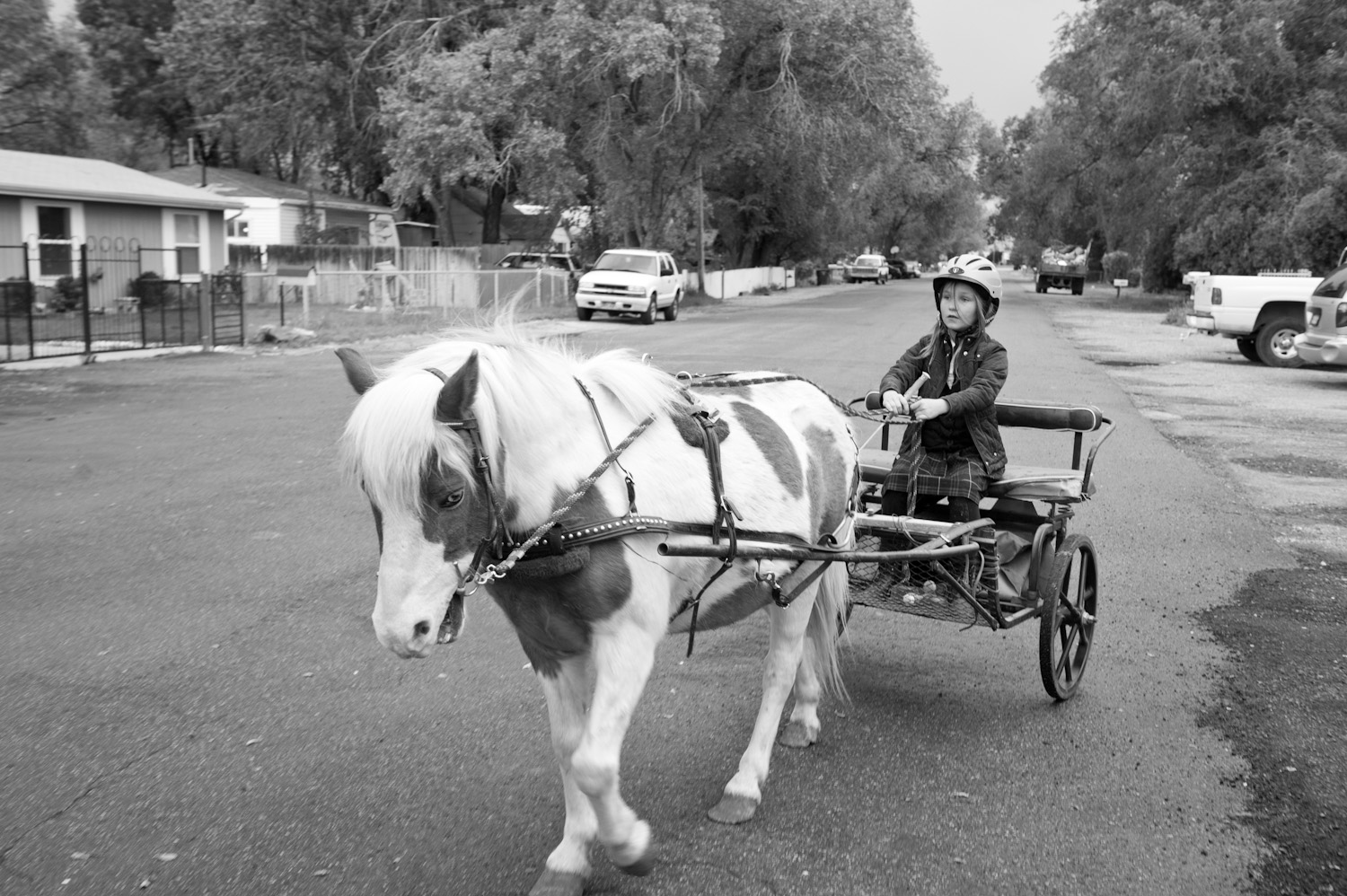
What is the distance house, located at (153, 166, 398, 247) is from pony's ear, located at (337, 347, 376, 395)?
4578 centimetres

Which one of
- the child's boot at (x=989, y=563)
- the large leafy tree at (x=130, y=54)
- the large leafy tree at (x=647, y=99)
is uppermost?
the large leafy tree at (x=130, y=54)

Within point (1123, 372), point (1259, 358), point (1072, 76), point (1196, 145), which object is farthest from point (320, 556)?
point (1072, 76)

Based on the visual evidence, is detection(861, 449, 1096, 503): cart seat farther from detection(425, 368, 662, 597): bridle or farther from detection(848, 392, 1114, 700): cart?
detection(425, 368, 662, 597): bridle

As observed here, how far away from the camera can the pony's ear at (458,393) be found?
2.99 meters

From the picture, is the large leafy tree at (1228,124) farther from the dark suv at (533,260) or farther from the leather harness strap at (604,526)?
the leather harness strap at (604,526)

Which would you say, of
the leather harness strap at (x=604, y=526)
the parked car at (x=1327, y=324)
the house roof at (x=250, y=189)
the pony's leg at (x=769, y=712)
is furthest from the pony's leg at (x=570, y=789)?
the house roof at (x=250, y=189)

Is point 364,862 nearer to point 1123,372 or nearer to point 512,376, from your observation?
point 512,376

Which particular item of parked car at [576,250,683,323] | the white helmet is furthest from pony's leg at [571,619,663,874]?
parked car at [576,250,683,323]

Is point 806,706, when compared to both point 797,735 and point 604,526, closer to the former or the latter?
point 797,735

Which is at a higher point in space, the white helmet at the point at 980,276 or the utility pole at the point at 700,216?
the utility pole at the point at 700,216

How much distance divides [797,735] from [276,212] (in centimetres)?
4717

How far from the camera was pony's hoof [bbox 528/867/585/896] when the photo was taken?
343cm

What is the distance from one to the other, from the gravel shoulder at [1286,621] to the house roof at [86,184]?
75.5ft

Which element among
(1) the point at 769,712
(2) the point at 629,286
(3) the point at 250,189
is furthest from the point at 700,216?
(1) the point at 769,712
